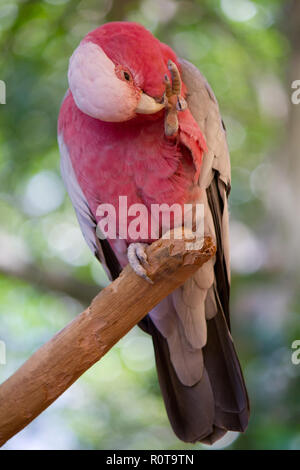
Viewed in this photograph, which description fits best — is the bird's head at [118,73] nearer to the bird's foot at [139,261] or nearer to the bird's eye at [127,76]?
the bird's eye at [127,76]

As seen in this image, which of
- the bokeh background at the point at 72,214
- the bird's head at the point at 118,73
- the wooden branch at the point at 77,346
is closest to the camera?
the bird's head at the point at 118,73

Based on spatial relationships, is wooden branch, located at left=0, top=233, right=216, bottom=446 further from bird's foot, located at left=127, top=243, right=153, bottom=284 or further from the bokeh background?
the bokeh background

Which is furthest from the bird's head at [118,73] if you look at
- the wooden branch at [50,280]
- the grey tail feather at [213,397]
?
the wooden branch at [50,280]

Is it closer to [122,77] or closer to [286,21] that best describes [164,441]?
[122,77]

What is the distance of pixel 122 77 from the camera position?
50.2 inches

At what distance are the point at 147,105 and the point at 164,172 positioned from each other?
237 mm

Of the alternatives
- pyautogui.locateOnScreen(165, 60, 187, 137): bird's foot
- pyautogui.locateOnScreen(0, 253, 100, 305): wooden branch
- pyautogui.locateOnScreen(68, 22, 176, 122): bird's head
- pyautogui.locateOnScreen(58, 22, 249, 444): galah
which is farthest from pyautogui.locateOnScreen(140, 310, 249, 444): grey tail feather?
pyautogui.locateOnScreen(0, 253, 100, 305): wooden branch

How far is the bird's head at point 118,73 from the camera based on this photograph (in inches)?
48.3

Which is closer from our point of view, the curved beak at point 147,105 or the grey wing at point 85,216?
the curved beak at point 147,105

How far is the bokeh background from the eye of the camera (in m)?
2.85

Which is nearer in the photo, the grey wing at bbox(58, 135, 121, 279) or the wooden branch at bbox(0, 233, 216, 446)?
the wooden branch at bbox(0, 233, 216, 446)

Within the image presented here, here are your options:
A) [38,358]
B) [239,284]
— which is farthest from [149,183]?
[239,284]

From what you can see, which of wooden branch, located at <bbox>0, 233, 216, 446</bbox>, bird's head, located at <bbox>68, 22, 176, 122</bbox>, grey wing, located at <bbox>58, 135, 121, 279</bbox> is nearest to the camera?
bird's head, located at <bbox>68, 22, 176, 122</bbox>

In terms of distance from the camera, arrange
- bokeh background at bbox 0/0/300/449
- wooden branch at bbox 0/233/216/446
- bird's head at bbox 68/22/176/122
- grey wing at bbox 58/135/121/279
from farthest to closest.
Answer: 1. bokeh background at bbox 0/0/300/449
2. grey wing at bbox 58/135/121/279
3. wooden branch at bbox 0/233/216/446
4. bird's head at bbox 68/22/176/122
